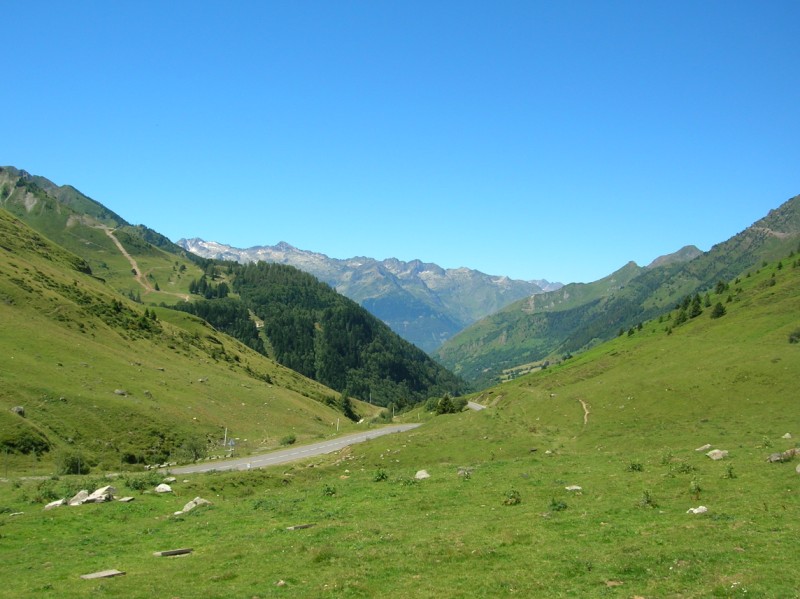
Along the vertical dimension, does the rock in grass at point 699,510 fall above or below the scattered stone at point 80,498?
below

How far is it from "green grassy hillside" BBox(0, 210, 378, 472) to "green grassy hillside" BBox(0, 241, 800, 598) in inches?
863

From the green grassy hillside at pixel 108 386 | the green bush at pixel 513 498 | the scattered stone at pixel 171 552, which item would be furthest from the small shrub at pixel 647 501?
the green grassy hillside at pixel 108 386

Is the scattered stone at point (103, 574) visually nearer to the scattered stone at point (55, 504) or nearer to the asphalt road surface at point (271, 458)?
the scattered stone at point (55, 504)

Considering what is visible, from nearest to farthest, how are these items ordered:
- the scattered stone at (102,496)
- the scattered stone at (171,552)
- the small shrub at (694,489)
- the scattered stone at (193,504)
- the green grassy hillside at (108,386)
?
1. the scattered stone at (171,552)
2. the small shrub at (694,489)
3. the scattered stone at (193,504)
4. the scattered stone at (102,496)
5. the green grassy hillside at (108,386)

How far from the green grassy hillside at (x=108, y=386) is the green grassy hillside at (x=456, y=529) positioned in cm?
2193

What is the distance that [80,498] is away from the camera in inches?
1202

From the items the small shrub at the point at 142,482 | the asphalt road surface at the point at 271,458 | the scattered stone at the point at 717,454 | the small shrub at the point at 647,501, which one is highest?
the small shrub at the point at 142,482

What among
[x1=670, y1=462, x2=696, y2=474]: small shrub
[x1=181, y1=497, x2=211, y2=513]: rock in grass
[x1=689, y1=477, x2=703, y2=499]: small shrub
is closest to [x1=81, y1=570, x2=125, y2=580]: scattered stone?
[x1=181, y1=497, x2=211, y2=513]: rock in grass

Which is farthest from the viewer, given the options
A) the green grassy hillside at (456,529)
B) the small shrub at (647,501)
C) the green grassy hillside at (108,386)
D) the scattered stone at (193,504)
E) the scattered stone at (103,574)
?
the green grassy hillside at (108,386)

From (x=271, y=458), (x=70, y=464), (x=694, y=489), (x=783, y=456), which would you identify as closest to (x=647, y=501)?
(x=694, y=489)

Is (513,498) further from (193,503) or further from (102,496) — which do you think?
(102,496)

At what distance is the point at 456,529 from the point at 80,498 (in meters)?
20.8

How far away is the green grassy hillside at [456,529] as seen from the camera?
1761cm

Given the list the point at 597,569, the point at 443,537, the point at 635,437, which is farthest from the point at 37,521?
the point at 635,437
